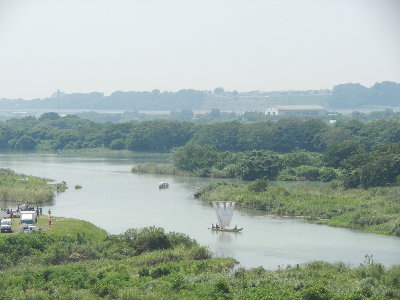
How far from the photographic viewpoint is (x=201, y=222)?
91.9 ft

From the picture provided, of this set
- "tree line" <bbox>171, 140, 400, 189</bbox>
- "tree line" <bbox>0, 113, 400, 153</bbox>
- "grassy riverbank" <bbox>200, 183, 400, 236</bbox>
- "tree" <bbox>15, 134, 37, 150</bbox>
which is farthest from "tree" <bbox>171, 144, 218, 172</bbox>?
"tree" <bbox>15, 134, 37, 150</bbox>

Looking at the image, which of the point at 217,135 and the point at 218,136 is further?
the point at 217,135

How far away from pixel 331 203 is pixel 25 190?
1944 cm

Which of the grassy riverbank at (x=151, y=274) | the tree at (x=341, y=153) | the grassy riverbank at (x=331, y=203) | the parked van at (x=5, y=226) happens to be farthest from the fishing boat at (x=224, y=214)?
the tree at (x=341, y=153)

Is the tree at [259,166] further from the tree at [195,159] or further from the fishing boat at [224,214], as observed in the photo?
the fishing boat at [224,214]

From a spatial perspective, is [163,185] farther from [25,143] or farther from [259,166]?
[25,143]

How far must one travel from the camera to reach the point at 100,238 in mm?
22781

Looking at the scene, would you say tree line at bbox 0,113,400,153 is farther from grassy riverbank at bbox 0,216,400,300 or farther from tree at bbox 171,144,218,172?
grassy riverbank at bbox 0,216,400,300

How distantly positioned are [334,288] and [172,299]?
4929 millimetres

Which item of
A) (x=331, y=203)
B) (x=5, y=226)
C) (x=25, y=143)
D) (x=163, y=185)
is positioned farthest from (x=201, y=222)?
(x=25, y=143)

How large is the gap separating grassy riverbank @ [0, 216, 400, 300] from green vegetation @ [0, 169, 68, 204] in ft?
40.4

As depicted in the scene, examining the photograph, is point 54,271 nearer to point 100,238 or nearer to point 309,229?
point 100,238

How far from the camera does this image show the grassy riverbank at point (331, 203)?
26156mm

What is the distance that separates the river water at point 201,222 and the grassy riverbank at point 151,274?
7.33ft
